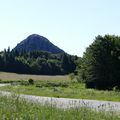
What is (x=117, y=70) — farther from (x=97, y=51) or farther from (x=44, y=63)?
(x=44, y=63)

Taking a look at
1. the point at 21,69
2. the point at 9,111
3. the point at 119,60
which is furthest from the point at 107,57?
the point at 21,69

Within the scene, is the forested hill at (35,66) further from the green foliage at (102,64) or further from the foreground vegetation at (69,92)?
the foreground vegetation at (69,92)

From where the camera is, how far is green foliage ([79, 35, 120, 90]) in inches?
3177

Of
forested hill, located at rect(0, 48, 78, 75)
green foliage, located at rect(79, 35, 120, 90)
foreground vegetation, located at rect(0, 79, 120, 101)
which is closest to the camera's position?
foreground vegetation, located at rect(0, 79, 120, 101)

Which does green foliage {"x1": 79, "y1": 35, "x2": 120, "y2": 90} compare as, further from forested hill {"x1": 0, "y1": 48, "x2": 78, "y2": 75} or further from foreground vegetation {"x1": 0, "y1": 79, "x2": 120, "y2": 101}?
forested hill {"x1": 0, "y1": 48, "x2": 78, "y2": 75}

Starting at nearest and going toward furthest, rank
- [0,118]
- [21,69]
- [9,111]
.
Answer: [0,118]
[9,111]
[21,69]

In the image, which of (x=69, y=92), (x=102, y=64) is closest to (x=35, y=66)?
(x=102, y=64)

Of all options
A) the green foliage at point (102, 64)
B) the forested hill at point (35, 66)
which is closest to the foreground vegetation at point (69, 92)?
the green foliage at point (102, 64)

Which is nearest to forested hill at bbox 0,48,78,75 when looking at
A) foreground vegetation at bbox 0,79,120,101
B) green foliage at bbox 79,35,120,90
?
green foliage at bbox 79,35,120,90

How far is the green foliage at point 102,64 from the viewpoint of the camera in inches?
3177

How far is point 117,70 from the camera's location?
81188mm

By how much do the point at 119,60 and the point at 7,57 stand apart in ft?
314

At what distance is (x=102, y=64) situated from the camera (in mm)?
83000

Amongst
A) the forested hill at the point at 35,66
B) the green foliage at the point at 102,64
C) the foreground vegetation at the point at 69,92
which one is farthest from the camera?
the forested hill at the point at 35,66
